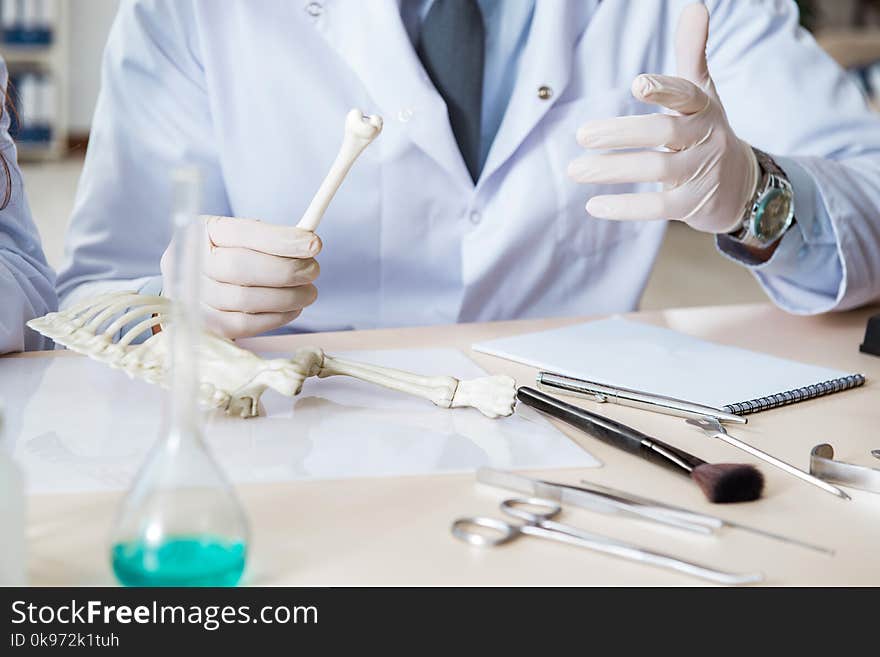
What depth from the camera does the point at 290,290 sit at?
0.90 m

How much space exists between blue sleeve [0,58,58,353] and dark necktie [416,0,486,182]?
47 centimetres

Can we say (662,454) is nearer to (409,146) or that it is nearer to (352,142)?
(352,142)

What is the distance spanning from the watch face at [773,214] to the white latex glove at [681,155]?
3 centimetres

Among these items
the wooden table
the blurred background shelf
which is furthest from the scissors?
→ the blurred background shelf

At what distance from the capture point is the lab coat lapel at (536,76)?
1.20 m

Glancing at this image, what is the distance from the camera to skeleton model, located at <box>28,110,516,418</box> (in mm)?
693

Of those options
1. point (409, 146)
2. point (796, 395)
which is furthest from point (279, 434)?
point (409, 146)

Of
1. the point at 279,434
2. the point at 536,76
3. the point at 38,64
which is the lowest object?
the point at 38,64

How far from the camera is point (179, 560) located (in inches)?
17.7

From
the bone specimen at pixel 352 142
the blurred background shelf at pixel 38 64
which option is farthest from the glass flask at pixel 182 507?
the blurred background shelf at pixel 38 64

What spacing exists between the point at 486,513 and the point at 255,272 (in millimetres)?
372

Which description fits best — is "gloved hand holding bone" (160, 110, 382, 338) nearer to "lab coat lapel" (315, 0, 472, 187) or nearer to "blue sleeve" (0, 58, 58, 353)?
"blue sleeve" (0, 58, 58, 353)

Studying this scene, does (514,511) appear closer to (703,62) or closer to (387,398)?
(387,398)
